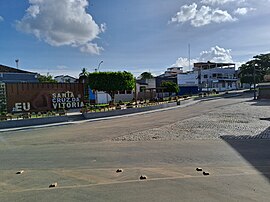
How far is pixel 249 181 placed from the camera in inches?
207

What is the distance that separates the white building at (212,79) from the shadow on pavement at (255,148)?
65.7 m

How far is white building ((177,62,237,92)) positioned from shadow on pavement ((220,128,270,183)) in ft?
216

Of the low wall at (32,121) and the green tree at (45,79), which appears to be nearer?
the low wall at (32,121)

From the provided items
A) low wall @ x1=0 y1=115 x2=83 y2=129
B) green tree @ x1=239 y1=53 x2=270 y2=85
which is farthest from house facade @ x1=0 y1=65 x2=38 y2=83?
green tree @ x1=239 y1=53 x2=270 y2=85

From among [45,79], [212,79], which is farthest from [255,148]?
[212,79]

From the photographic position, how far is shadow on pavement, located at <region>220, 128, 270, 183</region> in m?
6.37

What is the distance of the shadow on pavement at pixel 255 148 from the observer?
6367 mm

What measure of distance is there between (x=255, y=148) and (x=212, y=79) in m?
72.3

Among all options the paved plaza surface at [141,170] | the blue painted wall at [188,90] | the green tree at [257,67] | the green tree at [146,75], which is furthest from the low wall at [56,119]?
the green tree at [146,75]

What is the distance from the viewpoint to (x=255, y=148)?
27.3 ft

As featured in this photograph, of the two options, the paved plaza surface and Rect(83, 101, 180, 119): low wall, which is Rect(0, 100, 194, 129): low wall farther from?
the paved plaza surface

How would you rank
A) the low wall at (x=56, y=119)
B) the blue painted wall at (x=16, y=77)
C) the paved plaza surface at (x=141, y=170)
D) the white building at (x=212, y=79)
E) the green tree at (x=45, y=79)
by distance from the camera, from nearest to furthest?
the paved plaza surface at (x=141, y=170) < the low wall at (x=56, y=119) < the blue painted wall at (x=16, y=77) < the green tree at (x=45, y=79) < the white building at (x=212, y=79)

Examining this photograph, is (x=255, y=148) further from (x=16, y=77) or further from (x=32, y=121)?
(x=16, y=77)

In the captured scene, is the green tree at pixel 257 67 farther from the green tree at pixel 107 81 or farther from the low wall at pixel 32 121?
the low wall at pixel 32 121
